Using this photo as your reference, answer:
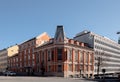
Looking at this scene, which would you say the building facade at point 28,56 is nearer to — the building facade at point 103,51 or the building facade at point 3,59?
the building facade at point 103,51

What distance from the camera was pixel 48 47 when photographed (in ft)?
282

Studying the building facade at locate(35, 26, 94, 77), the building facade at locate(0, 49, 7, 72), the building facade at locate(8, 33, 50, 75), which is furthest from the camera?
the building facade at locate(0, 49, 7, 72)

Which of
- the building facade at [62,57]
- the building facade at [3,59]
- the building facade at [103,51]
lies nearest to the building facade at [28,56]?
the building facade at [62,57]

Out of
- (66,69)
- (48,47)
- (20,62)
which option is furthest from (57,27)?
(20,62)

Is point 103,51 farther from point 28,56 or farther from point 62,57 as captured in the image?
point 62,57

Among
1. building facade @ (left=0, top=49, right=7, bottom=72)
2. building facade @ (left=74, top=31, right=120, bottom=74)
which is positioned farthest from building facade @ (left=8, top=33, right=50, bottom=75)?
building facade @ (left=0, top=49, right=7, bottom=72)

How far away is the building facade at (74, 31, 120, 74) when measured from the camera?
333ft

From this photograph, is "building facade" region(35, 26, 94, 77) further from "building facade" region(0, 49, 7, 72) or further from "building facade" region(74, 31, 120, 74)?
"building facade" region(0, 49, 7, 72)

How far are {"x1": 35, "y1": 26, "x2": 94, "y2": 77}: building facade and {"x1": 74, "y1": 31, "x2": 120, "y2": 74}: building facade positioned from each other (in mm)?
6301

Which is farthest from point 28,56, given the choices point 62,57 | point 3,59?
point 3,59

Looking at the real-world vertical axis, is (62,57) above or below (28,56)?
below

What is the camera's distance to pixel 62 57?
8156 cm

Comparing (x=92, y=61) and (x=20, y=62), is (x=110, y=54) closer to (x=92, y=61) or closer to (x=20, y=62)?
(x=92, y=61)

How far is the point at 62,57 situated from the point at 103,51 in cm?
3830
